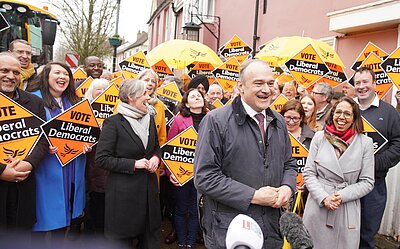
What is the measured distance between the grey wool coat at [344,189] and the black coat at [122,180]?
1655 mm

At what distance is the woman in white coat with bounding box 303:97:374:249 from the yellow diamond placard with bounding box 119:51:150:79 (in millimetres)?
4312

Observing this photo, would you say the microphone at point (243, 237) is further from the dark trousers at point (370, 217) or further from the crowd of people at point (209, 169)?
the dark trousers at point (370, 217)

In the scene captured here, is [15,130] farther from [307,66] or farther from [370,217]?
[307,66]

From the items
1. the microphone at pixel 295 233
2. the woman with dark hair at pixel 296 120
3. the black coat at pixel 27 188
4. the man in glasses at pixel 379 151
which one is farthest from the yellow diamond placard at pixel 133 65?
the microphone at pixel 295 233

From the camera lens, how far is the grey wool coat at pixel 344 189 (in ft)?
12.4

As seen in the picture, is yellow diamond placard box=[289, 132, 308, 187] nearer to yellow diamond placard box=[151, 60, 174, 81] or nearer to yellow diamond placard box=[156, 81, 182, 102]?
yellow diamond placard box=[156, 81, 182, 102]

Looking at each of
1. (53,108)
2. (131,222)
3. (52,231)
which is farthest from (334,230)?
(53,108)

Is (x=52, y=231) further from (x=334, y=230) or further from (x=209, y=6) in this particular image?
(x=209, y=6)

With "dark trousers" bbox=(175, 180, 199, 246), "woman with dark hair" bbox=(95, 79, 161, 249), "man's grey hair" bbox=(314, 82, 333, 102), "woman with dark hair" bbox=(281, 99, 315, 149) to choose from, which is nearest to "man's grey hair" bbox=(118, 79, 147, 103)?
"woman with dark hair" bbox=(95, 79, 161, 249)

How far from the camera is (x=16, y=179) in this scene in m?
3.33

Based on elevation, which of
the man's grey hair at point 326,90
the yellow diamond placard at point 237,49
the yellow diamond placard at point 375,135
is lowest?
the yellow diamond placard at point 375,135

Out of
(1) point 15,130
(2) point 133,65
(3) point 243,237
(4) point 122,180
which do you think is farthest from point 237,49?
(3) point 243,237

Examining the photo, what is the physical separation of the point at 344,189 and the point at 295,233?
8.01 ft

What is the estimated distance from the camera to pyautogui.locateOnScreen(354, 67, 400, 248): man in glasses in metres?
4.25
